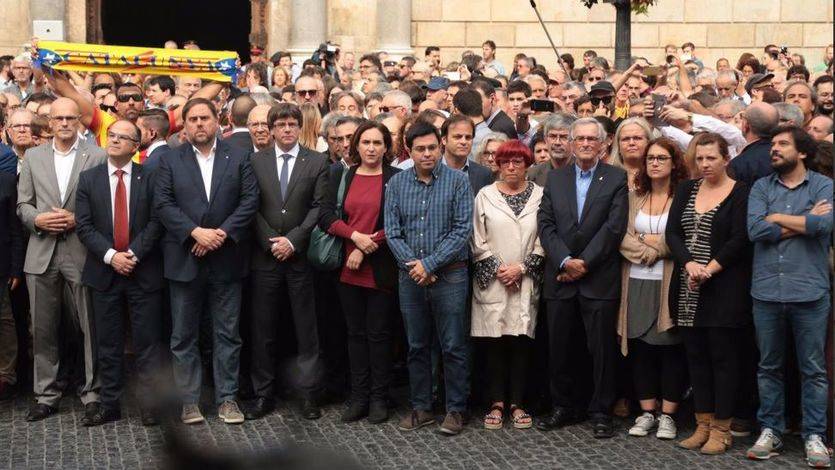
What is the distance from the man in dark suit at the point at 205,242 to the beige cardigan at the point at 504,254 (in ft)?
5.07

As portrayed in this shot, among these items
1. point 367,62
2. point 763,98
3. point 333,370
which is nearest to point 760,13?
point 367,62

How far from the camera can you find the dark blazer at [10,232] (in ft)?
31.3

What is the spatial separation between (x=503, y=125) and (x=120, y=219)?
370cm

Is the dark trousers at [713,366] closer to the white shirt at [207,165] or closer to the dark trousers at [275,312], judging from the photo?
the dark trousers at [275,312]

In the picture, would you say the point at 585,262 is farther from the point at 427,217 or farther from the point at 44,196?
the point at 44,196

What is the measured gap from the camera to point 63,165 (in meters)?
9.50

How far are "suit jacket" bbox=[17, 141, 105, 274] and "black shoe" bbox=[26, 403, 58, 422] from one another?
906 mm

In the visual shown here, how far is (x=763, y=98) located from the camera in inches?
443

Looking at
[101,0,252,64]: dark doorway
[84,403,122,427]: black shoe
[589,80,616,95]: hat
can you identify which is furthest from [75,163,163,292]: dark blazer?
[101,0,252,64]: dark doorway

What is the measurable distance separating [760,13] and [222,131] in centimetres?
1452

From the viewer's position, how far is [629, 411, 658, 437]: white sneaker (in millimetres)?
8891

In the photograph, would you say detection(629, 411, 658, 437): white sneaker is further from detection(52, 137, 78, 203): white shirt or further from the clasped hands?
detection(52, 137, 78, 203): white shirt

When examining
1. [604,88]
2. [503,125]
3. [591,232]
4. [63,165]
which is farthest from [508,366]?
[604,88]

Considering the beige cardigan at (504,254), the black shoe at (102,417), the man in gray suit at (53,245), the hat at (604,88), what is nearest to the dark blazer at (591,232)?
the beige cardigan at (504,254)
